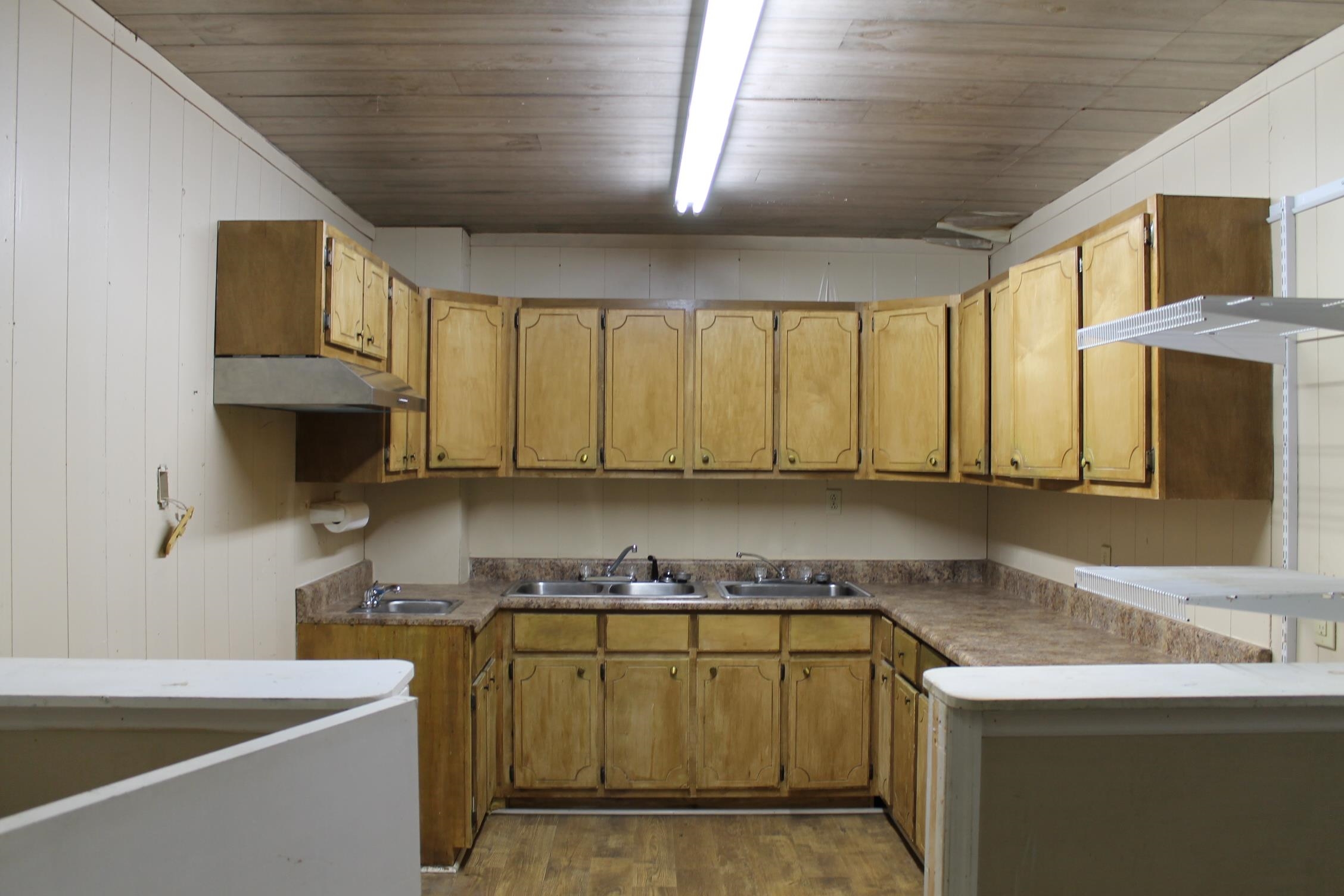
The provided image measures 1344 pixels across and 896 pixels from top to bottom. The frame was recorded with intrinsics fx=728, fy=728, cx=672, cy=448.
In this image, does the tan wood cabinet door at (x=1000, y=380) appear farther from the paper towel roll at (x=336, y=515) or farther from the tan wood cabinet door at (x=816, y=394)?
the paper towel roll at (x=336, y=515)

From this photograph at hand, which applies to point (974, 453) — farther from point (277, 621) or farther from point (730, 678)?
point (277, 621)

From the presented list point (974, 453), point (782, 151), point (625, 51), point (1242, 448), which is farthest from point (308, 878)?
point (974, 453)

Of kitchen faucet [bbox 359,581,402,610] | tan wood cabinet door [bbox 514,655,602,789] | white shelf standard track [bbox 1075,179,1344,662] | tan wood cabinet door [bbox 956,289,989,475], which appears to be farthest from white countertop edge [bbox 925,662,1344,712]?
kitchen faucet [bbox 359,581,402,610]

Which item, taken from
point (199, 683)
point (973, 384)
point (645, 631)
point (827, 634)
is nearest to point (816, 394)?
point (973, 384)

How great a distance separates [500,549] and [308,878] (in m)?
2.85

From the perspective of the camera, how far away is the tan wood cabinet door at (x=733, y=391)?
335cm

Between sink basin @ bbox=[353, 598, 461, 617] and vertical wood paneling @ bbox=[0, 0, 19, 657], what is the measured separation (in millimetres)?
1581

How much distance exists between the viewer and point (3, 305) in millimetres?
1493

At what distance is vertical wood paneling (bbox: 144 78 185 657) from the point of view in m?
1.94

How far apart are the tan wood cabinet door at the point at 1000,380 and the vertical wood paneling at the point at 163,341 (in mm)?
2707

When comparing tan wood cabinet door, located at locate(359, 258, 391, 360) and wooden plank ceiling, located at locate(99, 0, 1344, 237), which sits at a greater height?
wooden plank ceiling, located at locate(99, 0, 1344, 237)

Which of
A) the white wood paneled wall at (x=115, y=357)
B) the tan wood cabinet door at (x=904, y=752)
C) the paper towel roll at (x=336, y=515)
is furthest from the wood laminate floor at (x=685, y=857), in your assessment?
the paper towel roll at (x=336, y=515)

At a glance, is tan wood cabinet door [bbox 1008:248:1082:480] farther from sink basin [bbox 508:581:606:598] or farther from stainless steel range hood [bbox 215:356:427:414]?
stainless steel range hood [bbox 215:356:427:414]

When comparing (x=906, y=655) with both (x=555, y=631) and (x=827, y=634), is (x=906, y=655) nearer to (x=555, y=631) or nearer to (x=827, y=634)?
(x=827, y=634)
